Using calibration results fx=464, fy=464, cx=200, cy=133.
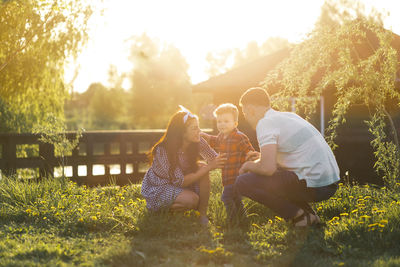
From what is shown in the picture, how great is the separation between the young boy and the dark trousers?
1.20 feet

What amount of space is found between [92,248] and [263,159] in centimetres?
170

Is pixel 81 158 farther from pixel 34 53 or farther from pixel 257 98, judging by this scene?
pixel 257 98

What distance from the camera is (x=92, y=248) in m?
4.01

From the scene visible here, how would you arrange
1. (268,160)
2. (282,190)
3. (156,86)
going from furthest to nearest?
(156,86) < (282,190) < (268,160)

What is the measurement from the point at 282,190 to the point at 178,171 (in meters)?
1.08

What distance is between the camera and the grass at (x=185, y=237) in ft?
12.3

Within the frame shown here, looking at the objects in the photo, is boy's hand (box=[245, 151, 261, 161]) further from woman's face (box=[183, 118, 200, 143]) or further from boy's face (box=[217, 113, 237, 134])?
woman's face (box=[183, 118, 200, 143])

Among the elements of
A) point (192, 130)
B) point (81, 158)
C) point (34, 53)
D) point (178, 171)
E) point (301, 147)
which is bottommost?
point (81, 158)

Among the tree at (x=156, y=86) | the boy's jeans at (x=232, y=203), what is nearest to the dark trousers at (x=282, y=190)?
the boy's jeans at (x=232, y=203)

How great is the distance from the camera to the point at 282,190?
4473mm

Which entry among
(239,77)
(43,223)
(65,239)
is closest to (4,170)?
(43,223)

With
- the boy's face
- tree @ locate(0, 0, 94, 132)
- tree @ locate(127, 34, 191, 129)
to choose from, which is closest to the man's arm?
the boy's face

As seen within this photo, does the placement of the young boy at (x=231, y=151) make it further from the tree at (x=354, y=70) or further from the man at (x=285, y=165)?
the tree at (x=354, y=70)

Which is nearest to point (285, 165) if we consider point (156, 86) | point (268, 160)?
point (268, 160)
